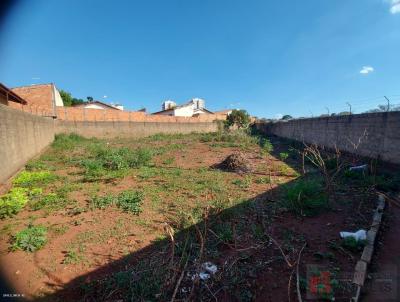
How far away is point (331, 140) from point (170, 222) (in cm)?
899

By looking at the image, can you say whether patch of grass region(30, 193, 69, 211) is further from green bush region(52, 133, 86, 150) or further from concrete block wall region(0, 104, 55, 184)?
green bush region(52, 133, 86, 150)

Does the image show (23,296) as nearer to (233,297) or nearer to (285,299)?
(233,297)

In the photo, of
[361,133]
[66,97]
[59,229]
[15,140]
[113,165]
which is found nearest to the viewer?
[59,229]

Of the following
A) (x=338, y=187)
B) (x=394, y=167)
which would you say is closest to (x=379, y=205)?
(x=338, y=187)

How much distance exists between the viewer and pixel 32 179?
20.2 feet

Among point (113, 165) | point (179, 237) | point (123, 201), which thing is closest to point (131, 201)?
point (123, 201)

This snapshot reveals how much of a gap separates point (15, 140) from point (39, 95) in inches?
569

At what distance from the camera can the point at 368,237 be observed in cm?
310

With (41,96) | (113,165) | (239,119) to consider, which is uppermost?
(41,96)

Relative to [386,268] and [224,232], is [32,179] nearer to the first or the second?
[224,232]

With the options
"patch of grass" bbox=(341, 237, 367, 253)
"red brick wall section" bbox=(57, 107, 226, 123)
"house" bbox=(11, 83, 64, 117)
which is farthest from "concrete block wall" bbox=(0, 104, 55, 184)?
"red brick wall section" bbox=(57, 107, 226, 123)

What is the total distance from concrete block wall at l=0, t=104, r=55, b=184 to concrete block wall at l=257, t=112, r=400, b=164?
8.29 m

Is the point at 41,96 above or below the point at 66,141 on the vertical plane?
above

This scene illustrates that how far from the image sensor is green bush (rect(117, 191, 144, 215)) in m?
4.45
